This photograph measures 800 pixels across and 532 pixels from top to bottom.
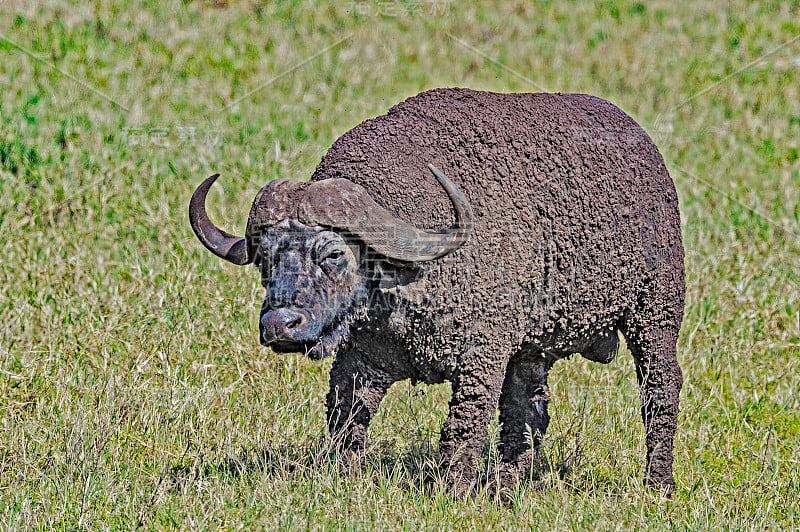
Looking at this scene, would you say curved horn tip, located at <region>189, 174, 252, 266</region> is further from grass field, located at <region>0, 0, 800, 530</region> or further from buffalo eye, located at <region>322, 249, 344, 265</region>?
grass field, located at <region>0, 0, 800, 530</region>

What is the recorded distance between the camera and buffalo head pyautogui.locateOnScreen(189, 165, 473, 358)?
5113 millimetres

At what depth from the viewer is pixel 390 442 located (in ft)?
22.3

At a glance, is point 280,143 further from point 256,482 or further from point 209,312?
point 256,482

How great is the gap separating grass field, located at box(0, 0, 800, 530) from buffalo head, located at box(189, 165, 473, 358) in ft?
3.12

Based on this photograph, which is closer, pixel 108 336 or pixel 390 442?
pixel 390 442

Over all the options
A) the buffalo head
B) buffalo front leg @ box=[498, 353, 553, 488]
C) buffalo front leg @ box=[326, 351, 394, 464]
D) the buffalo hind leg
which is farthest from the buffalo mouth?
the buffalo hind leg

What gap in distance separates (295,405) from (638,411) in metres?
2.08

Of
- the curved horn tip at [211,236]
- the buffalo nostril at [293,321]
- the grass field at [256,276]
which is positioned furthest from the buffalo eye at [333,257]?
the grass field at [256,276]

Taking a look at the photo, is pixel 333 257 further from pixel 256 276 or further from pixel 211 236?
pixel 256 276

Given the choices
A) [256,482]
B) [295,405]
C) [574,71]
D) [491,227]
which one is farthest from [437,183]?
[574,71]

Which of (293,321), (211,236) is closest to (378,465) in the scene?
(293,321)

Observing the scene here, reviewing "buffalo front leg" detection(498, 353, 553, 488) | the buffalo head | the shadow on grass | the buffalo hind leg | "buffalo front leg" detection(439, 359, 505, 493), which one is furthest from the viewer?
"buffalo front leg" detection(498, 353, 553, 488)

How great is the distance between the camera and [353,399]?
5.94 m

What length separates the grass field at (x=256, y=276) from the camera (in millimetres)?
5895
